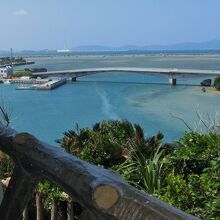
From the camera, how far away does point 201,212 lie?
705 cm

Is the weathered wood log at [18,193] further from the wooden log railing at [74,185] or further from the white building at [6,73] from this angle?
the white building at [6,73]

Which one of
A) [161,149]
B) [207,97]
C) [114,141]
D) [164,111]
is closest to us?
[161,149]

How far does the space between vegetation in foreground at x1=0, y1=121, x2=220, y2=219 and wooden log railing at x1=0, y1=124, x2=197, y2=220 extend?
7.29 ft

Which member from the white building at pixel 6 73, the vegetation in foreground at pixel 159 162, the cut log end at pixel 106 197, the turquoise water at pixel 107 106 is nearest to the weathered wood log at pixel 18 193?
the cut log end at pixel 106 197

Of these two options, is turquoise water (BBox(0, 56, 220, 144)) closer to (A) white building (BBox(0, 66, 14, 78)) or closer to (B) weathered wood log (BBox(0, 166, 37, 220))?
(A) white building (BBox(0, 66, 14, 78))

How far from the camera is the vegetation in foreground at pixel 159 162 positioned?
7.76 metres

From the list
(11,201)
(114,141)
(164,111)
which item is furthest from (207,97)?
(11,201)

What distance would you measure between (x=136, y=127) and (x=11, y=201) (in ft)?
43.5

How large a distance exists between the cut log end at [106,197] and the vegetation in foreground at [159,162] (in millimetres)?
2559

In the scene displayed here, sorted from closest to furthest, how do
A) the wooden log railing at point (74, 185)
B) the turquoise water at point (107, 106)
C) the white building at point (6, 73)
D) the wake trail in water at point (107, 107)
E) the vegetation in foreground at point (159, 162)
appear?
the wooden log railing at point (74, 185)
the vegetation in foreground at point (159, 162)
the turquoise water at point (107, 106)
the wake trail in water at point (107, 107)
the white building at point (6, 73)

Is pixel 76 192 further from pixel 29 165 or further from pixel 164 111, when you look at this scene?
pixel 164 111

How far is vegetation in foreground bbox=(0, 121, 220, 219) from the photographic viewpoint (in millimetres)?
7762

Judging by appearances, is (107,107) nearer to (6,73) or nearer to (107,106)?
(107,106)

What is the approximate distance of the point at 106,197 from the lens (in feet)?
2.77
